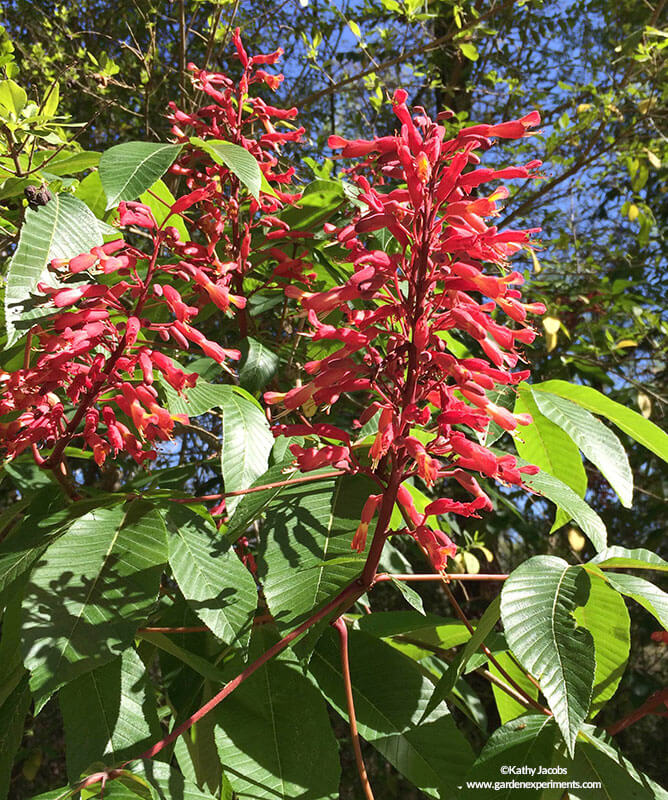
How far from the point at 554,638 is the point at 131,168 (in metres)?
0.84

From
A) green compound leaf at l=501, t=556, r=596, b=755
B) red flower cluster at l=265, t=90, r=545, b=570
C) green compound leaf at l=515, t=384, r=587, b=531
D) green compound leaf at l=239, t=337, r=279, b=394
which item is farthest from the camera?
green compound leaf at l=239, t=337, r=279, b=394

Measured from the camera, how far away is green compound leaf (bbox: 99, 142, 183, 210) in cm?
95

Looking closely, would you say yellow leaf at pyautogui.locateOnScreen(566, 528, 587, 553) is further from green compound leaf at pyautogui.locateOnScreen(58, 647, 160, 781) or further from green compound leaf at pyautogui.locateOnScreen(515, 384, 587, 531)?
green compound leaf at pyautogui.locateOnScreen(58, 647, 160, 781)

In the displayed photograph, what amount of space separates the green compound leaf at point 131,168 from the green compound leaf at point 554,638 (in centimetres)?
71

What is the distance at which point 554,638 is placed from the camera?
31.4 inches

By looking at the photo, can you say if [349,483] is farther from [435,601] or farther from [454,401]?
[435,601]

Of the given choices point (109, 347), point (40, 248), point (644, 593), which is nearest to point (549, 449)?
point (644, 593)

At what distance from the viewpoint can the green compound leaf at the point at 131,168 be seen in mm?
952

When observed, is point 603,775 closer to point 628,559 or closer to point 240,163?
point 628,559

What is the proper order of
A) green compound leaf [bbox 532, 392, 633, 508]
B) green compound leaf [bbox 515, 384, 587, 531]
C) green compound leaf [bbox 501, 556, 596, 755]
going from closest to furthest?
green compound leaf [bbox 501, 556, 596, 755], green compound leaf [bbox 532, 392, 633, 508], green compound leaf [bbox 515, 384, 587, 531]

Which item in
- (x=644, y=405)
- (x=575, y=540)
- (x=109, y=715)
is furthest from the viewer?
(x=644, y=405)

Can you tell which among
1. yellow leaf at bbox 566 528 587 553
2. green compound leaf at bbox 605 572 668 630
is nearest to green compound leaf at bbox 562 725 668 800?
green compound leaf at bbox 605 572 668 630

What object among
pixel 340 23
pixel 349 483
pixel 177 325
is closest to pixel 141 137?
pixel 340 23

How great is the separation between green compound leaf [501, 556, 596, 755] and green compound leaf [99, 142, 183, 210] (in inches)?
28.0
